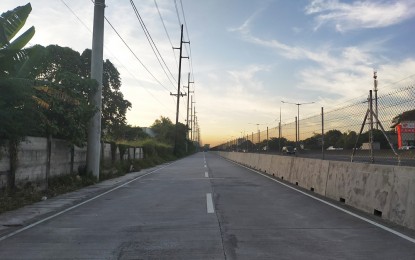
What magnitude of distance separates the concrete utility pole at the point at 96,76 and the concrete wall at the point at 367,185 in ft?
29.9

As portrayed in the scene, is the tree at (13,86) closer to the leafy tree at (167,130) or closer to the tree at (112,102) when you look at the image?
the tree at (112,102)

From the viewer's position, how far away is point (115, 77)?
57.5 metres

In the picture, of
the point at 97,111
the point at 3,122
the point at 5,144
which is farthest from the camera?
the point at 97,111

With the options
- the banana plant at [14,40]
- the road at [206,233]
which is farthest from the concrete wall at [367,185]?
the banana plant at [14,40]

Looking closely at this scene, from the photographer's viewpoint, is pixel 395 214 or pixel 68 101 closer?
pixel 395 214

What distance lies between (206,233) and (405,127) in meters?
10.1

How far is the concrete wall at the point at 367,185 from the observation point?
28.7ft

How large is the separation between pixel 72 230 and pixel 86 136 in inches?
461

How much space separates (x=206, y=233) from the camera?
8000 mm

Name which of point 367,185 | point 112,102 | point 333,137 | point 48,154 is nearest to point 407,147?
point 367,185

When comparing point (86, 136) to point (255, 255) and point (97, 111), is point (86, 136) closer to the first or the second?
point (97, 111)

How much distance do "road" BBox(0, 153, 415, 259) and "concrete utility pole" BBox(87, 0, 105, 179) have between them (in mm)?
7408

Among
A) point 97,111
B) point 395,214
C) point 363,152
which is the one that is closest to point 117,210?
point 395,214

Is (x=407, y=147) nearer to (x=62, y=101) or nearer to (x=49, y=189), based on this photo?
(x=62, y=101)
